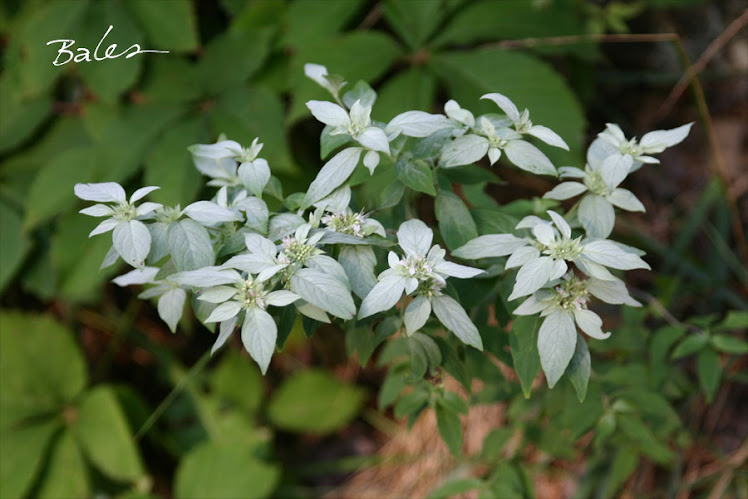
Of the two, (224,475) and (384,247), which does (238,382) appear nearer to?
(224,475)

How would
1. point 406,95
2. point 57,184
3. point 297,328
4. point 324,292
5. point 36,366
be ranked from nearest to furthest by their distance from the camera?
point 324,292, point 406,95, point 57,184, point 36,366, point 297,328

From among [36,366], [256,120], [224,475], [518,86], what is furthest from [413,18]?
[36,366]

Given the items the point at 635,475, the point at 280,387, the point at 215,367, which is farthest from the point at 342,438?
the point at 635,475

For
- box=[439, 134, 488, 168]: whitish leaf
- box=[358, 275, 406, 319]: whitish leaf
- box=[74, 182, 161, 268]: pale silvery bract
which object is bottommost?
box=[358, 275, 406, 319]: whitish leaf

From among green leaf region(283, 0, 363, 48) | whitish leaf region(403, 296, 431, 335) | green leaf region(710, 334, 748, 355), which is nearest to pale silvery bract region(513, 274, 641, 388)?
whitish leaf region(403, 296, 431, 335)

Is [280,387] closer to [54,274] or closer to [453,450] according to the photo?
[54,274]

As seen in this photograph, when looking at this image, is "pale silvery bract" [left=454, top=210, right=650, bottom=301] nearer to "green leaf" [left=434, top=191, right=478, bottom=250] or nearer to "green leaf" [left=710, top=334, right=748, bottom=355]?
"green leaf" [left=434, top=191, right=478, bottom=250]
